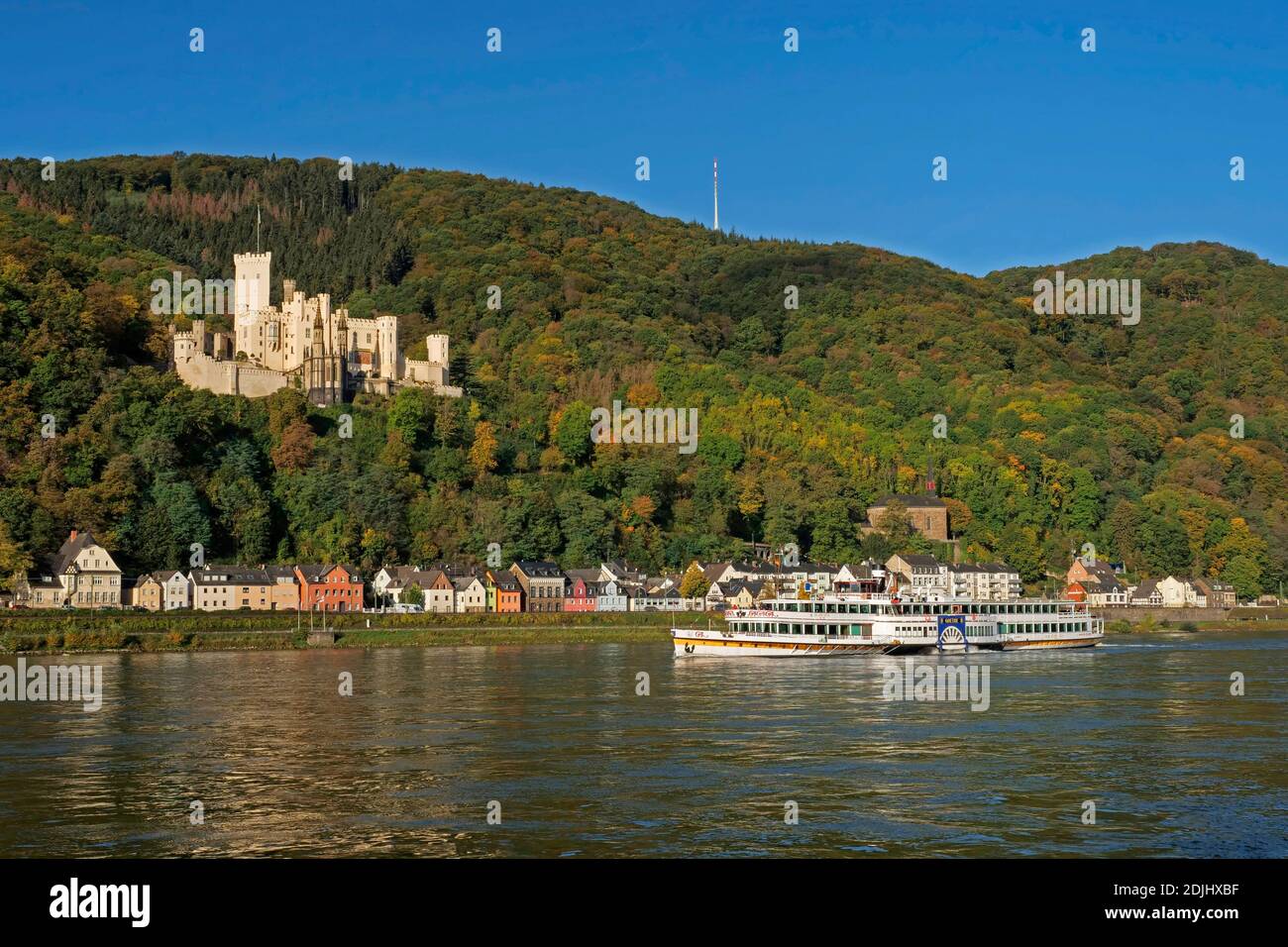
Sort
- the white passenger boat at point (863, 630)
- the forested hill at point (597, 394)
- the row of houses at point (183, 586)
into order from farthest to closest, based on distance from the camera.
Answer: the forested hill at point (597, 394)
the row of houses at point (183, 586)
the white passenger boat at point (863, 630)

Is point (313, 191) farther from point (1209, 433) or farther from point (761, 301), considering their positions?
point (1209, 433)

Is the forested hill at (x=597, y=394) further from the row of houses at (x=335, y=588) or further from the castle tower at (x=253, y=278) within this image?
the castle tower at (x=253, y=278)

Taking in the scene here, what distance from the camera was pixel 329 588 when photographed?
83.5m

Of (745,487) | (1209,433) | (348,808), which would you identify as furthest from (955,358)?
(348,808)

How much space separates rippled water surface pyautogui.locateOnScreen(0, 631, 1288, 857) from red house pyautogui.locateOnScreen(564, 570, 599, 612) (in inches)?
1639

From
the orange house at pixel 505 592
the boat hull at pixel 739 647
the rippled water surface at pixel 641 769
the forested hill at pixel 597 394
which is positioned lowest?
the boat hull at pixel 739 647

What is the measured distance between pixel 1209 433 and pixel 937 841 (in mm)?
123231

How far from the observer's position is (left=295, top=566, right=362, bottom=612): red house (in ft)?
272

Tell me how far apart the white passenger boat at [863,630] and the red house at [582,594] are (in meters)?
21.4

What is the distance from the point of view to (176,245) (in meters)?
158

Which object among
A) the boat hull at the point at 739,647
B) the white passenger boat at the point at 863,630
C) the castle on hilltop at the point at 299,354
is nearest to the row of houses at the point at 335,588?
the white passenger boat at the point at 863,630

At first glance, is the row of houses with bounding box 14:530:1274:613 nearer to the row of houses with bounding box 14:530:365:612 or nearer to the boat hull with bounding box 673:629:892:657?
the row of houses with bounding box 14:530:365:612

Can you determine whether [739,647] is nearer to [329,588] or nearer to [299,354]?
[329,588]

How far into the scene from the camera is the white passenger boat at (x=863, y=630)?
64125 millimetres
